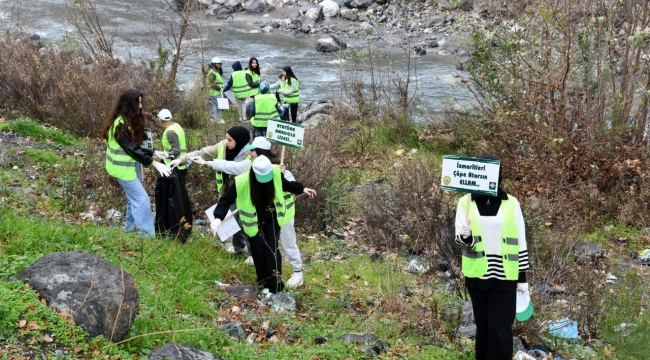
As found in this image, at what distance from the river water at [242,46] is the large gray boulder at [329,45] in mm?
314

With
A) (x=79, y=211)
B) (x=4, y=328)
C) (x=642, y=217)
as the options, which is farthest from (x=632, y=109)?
(x=4, y=328)

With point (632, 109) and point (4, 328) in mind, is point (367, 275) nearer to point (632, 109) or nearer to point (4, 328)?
point (4, 328)

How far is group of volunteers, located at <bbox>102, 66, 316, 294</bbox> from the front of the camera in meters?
7.54

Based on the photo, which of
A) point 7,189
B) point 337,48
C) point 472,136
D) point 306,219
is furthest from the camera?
point 337,48

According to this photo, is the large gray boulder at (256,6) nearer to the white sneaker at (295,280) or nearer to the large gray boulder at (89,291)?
the white sneaker at (295,280)

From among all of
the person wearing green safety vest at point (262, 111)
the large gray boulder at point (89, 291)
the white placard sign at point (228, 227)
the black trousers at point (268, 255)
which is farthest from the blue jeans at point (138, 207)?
the person wearing green safety vest at point (262, 111)

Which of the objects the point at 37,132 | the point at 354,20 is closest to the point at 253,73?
the point at 37,132

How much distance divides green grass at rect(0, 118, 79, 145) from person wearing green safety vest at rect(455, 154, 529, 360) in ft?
28.6

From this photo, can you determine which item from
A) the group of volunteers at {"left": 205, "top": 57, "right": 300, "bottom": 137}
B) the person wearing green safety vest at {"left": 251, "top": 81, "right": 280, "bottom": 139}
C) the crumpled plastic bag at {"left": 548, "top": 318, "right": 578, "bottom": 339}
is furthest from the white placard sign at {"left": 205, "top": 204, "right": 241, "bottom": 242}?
the group of volunteers at {"left": 205, "top": 57, "right": 300, "bottom": 137}

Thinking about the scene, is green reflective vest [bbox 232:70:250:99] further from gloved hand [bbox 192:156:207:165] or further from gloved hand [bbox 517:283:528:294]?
gloved hand [bbox 517:283:528:294]

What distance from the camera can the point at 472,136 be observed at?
46.8 ft

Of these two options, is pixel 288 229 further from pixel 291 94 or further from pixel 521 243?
pixel 291 94

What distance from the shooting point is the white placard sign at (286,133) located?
8312 mm

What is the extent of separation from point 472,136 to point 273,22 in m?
21.8
